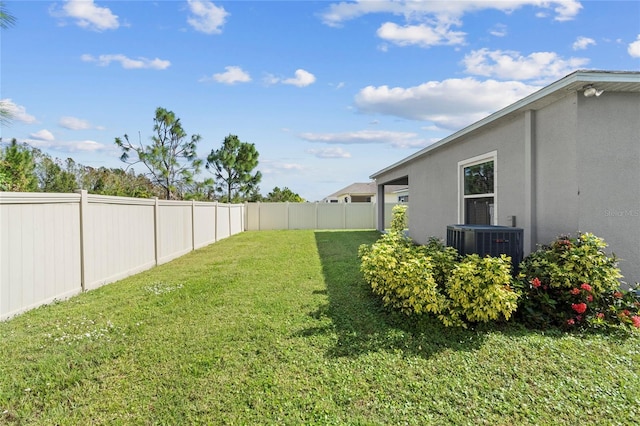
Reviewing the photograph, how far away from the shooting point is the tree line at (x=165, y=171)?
48.4 feet

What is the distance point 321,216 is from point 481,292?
18.0 m

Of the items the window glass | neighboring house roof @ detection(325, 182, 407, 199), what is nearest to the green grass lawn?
the window glass

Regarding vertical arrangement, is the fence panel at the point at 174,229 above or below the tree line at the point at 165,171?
below

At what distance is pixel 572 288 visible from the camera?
393cm

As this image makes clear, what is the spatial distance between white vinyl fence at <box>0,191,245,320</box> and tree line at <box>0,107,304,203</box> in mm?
5032

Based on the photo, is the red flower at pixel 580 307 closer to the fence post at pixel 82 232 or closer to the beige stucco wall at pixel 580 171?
the beige stucco wall at pixel 580 171

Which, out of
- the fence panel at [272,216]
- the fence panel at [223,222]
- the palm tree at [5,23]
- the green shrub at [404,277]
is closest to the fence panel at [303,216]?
the fence panel at [272,216]

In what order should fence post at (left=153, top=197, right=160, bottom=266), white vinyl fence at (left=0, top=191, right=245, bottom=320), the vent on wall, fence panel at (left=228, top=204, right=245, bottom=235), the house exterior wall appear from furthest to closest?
fence panel at (left=228, top=204, right=245, bottom=235)
fence post at (left=153, top=197, right=160, bottom=266)
the house exterior wall
the vent on wall
white vinyl fence at (left=0, top=191, right=245, bottom=320)

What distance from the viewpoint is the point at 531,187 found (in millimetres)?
5250

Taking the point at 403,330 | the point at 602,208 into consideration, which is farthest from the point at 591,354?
the point at 602,208

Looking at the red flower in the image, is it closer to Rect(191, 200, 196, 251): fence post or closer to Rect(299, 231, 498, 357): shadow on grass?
Rect(299, 231, 498, 357): shadow on grass

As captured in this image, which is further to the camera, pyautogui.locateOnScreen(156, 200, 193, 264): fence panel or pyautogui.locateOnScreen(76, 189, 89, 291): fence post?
pyautogui.locateOnScreen(156, 200, 193, 264): fence panel

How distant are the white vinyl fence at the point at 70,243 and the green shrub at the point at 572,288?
6228 mm

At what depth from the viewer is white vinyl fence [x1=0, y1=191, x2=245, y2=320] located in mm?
4266
